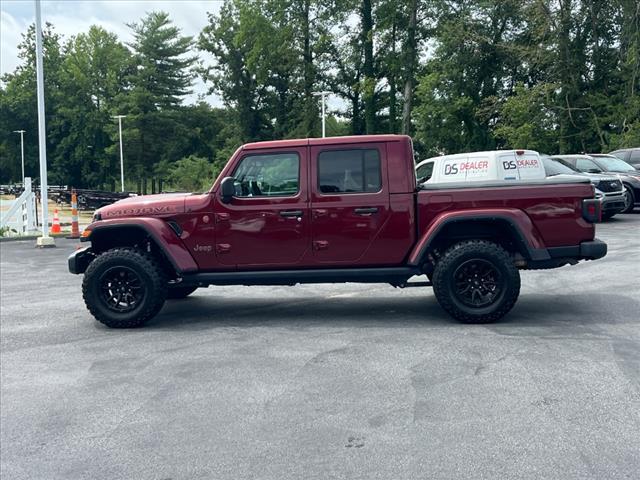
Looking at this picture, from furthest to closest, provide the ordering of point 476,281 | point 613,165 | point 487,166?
point 613,165 < point 487,166 < point 476,281

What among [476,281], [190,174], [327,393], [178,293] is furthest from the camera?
[190,174]

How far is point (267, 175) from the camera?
7.45 metres

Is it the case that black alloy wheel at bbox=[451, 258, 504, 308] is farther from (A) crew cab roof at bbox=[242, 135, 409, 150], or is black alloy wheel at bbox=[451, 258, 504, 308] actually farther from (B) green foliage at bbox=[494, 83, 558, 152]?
(B) green foliage at bbox=[494, 83, 558, 152]

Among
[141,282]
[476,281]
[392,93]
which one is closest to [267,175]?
[141,282]

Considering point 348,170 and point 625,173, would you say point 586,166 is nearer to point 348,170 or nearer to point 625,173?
point 625,173

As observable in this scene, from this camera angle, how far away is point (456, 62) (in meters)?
44.6

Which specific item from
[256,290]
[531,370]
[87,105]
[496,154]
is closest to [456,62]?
[496,154]

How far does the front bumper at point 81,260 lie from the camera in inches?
308

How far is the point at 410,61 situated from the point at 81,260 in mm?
42018

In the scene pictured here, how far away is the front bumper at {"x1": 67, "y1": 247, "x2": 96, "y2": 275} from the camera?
782cm

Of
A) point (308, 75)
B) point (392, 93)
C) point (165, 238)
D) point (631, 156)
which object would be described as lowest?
point (165, 238)

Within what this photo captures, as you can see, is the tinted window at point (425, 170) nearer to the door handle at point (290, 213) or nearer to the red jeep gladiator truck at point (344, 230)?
the red jeep gladiator truck at point (344, 230)

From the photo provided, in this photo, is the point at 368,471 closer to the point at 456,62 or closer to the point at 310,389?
the point at 310,389

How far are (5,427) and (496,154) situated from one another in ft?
34.1
